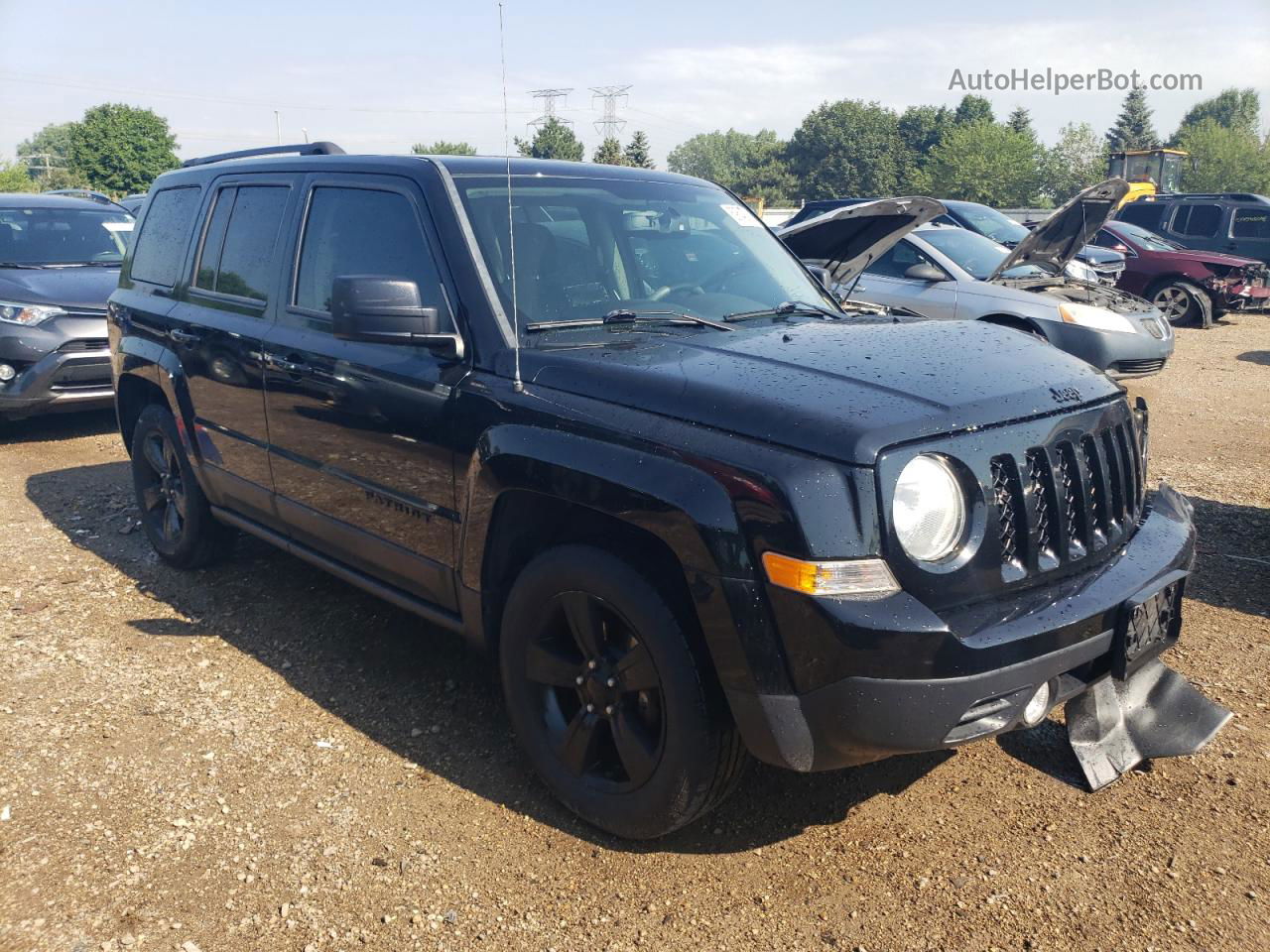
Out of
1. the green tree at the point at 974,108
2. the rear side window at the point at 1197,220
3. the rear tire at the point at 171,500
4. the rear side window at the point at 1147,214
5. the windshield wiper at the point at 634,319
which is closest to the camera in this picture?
the windshield wiper at the point at 634,319

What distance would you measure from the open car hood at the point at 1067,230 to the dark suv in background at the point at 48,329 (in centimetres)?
751

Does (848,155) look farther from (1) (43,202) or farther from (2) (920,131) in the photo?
(1) (43,202)

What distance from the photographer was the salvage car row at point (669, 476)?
2.41m

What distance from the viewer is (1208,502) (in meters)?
6.17

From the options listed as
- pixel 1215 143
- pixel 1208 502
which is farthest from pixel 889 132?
pixel 1208 502

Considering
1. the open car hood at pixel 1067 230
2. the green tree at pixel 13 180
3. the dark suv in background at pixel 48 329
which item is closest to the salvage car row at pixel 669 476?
the dark suv in background at pixel 48 329

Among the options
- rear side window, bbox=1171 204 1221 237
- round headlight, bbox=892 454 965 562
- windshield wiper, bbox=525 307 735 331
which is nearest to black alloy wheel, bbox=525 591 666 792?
round headlight, bbox=892 454 965 562

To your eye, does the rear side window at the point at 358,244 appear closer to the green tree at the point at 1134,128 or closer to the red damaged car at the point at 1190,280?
the red damaged car at the point at 1190,280

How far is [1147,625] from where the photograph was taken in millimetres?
2754

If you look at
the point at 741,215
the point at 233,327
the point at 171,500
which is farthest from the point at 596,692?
the point at 171,500

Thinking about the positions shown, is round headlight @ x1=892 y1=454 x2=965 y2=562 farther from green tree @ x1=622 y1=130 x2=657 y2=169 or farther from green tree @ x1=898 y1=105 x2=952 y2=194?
green tree @ x1=898 y1=105 x2=952 y2=194

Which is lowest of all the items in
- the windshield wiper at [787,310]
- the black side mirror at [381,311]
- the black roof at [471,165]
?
the windshield wiper at [787,310]

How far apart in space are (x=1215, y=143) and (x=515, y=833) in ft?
255

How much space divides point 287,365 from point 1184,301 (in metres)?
16.4
